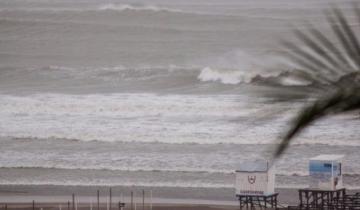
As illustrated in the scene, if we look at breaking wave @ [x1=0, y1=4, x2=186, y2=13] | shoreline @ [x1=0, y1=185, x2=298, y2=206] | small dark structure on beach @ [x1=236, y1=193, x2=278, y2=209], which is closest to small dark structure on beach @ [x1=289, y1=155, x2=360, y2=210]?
small dark structure on beach @ [x1=236, y1=193, x2=278, y2=209]

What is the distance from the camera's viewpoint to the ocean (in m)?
20.1

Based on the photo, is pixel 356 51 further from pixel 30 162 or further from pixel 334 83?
pixel 30 162

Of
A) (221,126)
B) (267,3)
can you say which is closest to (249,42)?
(267,3)

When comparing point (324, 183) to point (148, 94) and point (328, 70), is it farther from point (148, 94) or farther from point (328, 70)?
point (148, 94)

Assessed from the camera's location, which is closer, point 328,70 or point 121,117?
point 328,70

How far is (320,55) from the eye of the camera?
5.06 ft

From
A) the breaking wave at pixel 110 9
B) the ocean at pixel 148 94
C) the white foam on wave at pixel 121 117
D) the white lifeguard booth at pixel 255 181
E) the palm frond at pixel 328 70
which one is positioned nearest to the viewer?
the palm frond at pixel 328 70

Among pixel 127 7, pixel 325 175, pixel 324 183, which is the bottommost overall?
pixel 324 183

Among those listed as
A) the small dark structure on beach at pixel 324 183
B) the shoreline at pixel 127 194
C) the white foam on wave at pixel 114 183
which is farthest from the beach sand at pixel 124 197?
the small dark structure on beach at pixel 324 183

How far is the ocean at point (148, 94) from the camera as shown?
20125 millimetres

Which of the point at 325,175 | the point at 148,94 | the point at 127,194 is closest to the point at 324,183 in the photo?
the point at 325,175

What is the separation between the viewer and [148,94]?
117 ft

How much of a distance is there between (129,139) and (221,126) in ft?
9.32

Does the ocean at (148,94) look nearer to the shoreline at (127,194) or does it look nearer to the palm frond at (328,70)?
the palm frond at (328,70)
